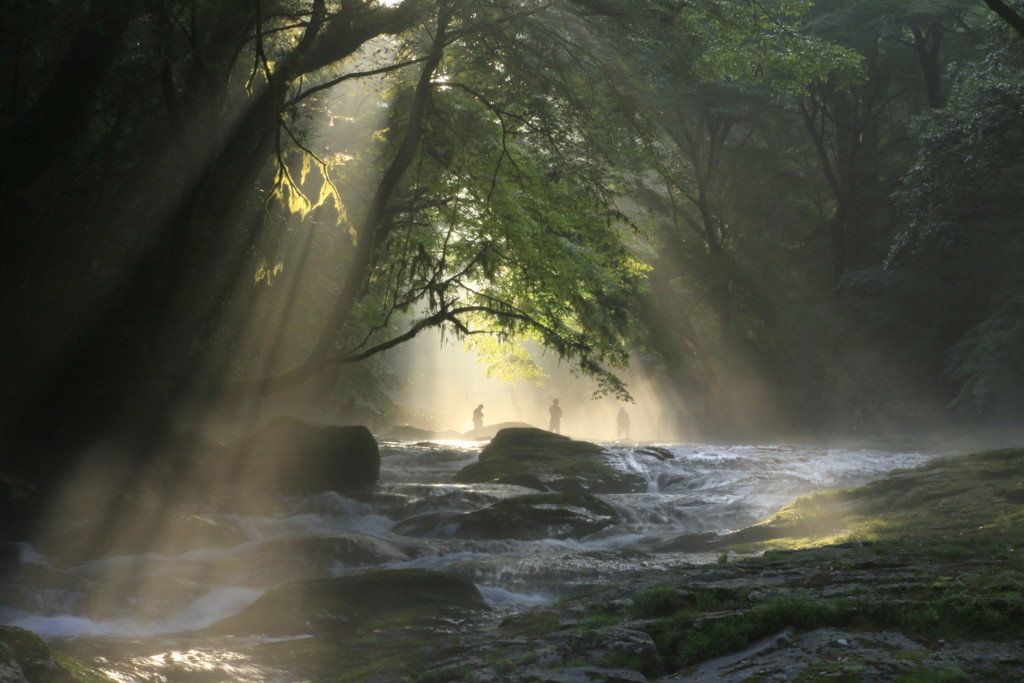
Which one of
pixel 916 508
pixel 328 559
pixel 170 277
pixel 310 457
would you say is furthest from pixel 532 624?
pixel 310 457

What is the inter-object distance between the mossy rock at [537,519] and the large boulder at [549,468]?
3.05 m

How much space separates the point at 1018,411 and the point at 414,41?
2133 centimetres

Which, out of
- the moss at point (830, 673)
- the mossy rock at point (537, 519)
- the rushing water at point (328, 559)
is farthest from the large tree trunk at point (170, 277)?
the moss at point (830, 673)

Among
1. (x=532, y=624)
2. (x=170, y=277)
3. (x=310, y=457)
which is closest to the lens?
(x=532, y=624)

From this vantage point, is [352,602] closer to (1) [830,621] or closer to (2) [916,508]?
(1) [830,621]

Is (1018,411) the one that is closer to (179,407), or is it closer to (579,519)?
(579,519)

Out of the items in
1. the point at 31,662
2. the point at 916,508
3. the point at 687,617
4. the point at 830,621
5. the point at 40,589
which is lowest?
the point at 40,589

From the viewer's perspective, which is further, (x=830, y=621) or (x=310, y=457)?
(x=310, y=457)

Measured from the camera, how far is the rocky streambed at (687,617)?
164 inches

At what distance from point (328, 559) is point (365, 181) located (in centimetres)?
1583

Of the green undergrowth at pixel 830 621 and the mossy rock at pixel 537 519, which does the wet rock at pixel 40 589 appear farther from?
the green undergrowth at pixel 830 621

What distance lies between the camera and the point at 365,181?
2331cm

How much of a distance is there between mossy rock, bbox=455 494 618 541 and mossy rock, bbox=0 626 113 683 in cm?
676

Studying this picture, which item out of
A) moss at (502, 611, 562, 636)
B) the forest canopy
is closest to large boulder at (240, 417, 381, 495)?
the forest canopy
